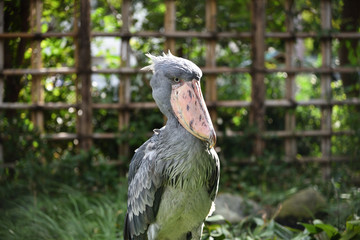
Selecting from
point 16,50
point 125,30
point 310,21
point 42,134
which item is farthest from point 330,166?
point 16,50

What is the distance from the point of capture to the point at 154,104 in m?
4.14

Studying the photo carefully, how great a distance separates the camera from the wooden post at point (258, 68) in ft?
14.0

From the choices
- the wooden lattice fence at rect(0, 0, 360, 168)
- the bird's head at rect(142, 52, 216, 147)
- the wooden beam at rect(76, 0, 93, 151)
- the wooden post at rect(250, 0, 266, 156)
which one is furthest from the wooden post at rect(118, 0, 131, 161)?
the bird's head at rect(142, 52, 216, 147)

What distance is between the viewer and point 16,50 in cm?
408

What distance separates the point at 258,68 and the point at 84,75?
1.60 meters

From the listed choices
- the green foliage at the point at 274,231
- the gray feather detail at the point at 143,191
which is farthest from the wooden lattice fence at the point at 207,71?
the gray feather detail at the point at 143,191

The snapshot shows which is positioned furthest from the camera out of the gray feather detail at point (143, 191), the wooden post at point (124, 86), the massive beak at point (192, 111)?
the wooden post at point (124, 86)

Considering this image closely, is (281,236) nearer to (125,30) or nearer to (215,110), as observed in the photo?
(215,110)

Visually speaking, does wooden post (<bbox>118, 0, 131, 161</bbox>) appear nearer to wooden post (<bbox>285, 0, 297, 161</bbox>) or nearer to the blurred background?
the blurred background

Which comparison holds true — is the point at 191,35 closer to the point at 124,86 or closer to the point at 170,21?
the point at 170,21

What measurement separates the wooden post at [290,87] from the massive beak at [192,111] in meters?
2.67

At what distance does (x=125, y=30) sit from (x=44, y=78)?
2.88 feet

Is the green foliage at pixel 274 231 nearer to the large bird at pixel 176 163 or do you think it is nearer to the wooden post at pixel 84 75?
the large bird at pixel 176 163

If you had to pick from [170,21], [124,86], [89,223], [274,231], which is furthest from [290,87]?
[89,223]
